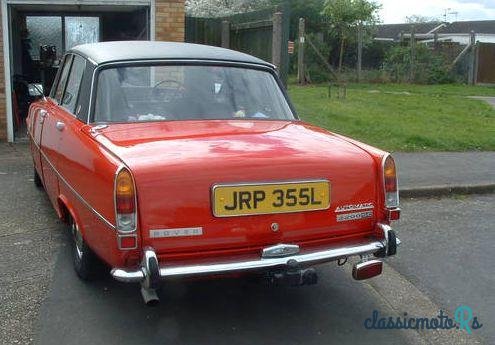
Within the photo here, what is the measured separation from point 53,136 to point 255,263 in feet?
7.39

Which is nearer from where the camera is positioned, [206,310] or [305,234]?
[305,234]

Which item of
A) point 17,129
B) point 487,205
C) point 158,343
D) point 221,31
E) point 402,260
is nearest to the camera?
point 158,343

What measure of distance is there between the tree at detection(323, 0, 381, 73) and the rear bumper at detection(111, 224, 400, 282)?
61.8 ft

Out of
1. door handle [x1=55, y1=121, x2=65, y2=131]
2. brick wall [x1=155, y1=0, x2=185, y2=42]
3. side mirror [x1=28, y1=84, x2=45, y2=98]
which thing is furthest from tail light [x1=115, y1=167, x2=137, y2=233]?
brick wall [x1=155, y1=0, x2=185, y2=42]

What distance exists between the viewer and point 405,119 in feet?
40.4

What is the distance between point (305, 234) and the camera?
349cm

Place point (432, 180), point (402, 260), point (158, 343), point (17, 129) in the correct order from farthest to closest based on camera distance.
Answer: point (17, 129), point (432, 180), point (402, 260), point (158, 343)

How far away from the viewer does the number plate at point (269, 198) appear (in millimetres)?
3289

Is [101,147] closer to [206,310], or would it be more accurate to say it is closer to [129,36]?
[206,310]

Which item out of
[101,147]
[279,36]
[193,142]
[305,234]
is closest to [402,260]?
[305,234]

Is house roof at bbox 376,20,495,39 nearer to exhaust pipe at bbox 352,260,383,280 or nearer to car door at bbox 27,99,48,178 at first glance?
car door at bbox 27,99,48,178

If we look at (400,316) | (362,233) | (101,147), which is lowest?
(400,316)

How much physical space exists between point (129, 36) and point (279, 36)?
3.91 metres

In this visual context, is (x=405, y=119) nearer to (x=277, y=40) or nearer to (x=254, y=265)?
(x=277, y=40)
